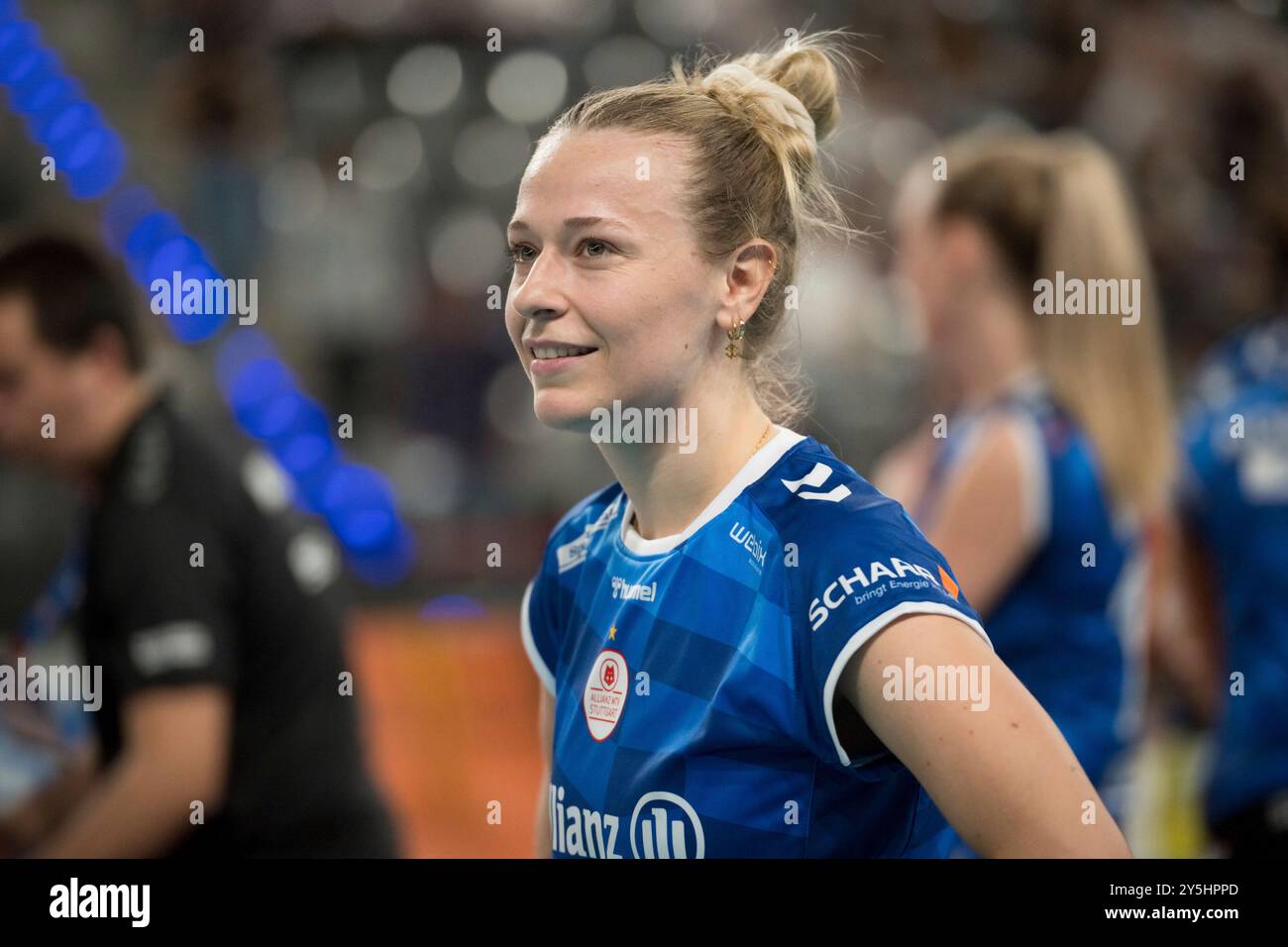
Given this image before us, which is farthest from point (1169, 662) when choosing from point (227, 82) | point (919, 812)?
point (227, 82)

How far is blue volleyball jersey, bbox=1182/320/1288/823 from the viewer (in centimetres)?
319

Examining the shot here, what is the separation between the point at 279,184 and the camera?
7.71m

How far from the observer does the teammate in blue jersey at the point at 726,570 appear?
1.51 meters

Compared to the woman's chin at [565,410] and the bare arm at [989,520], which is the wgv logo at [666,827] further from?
the bare arm at [989,520]

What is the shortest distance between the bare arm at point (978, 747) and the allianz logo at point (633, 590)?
0.31m

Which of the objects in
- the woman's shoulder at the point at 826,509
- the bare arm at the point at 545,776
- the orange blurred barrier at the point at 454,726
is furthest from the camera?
the orange blurred barrier at the point at 454,726

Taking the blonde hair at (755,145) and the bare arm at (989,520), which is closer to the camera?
the blonde hair at (755,145)

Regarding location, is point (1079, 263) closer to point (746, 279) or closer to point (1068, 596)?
point (1068, 596)
